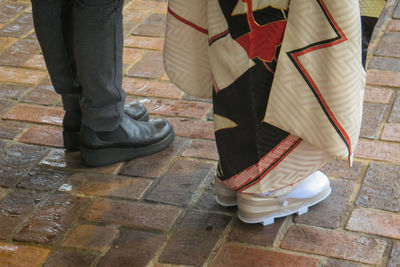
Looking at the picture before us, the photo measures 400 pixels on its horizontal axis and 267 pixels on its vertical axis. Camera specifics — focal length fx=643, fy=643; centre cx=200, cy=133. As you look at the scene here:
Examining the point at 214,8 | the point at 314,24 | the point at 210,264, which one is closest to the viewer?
the point at 314,24

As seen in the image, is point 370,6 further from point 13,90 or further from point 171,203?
point 13,90

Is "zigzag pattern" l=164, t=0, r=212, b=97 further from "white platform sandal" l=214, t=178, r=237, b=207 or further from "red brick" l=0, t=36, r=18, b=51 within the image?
"red brick" l=0, t=36, r=18, b=51

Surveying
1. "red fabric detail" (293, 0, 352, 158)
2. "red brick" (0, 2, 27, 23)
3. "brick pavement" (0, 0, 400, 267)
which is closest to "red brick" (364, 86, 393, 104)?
"brick pavement" (0, 0, 400, 267)

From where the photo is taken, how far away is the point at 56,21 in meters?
1.84

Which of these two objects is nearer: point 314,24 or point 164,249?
point 314,24

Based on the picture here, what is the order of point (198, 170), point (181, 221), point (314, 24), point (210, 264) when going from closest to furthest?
point (314, 24) → point (210, 264) → point (181, 221) → point (198, 170)

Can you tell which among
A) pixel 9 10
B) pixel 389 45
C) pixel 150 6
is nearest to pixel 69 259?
pixel 389 45

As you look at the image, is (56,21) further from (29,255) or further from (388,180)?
(388,180)

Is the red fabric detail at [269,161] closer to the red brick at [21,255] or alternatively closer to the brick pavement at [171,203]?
the brick pavement at [171,203]

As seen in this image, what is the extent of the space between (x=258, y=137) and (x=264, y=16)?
301 millimetres

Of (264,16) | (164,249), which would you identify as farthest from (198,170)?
(264,16)

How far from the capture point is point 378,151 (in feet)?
6.61

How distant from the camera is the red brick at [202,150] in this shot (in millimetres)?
2054

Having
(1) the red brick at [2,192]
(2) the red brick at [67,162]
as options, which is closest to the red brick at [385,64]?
(2) the red brick at [67,162]
